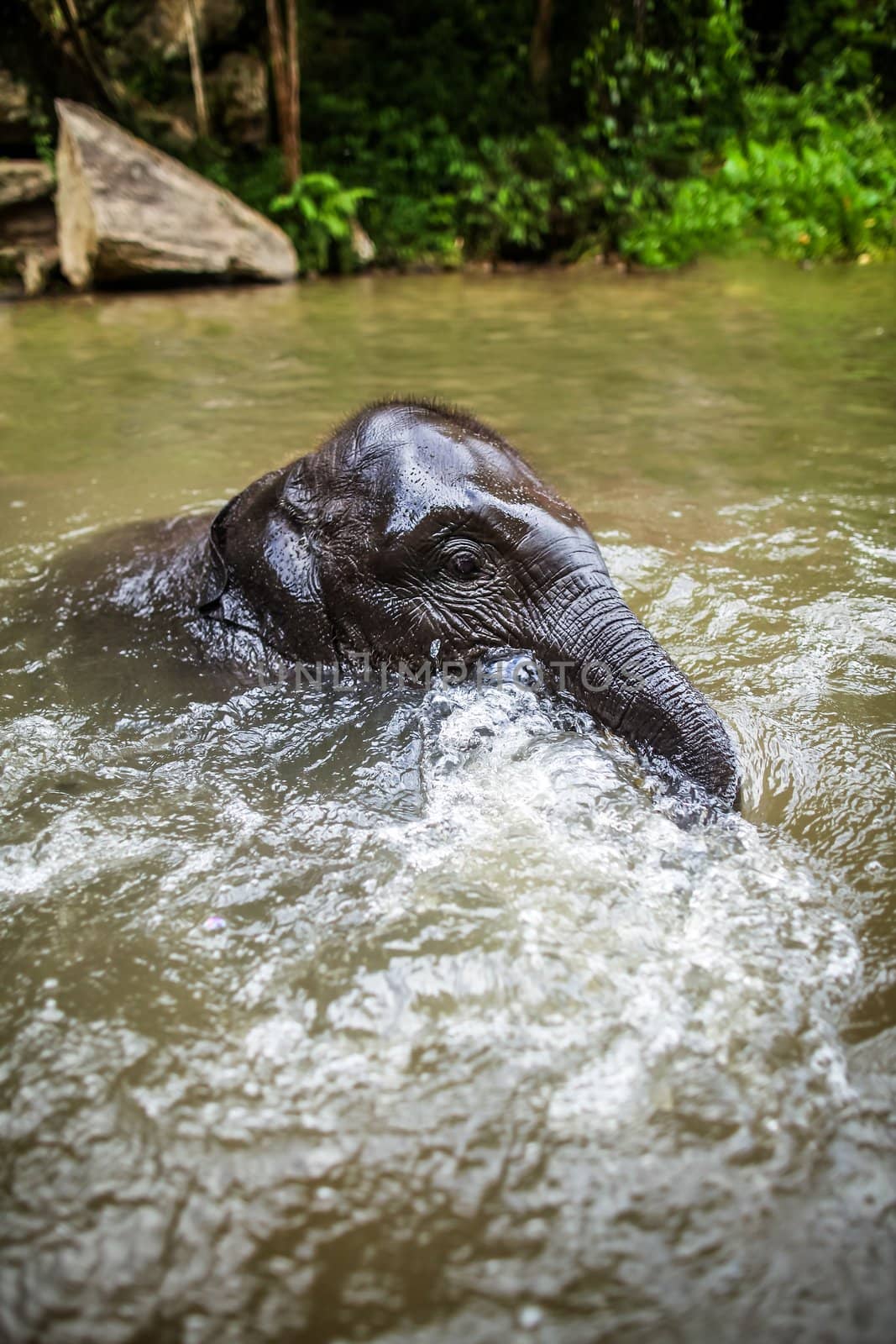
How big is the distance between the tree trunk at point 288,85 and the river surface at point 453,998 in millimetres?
13118

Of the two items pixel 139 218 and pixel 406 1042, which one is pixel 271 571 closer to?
pixel 406 1042

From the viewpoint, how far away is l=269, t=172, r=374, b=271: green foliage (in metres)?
15.2

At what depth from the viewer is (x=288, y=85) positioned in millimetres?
15602

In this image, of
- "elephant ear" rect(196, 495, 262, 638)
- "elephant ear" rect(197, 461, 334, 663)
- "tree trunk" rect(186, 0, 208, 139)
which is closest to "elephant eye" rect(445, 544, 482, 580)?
"elephant ear" rect(197, 461, 334, 663)

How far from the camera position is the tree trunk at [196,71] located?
52.9 ft

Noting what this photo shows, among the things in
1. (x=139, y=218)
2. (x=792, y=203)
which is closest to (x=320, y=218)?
(x=139, y=218)

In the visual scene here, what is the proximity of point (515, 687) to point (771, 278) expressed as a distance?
1164 centimetres

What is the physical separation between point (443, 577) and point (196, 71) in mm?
16277

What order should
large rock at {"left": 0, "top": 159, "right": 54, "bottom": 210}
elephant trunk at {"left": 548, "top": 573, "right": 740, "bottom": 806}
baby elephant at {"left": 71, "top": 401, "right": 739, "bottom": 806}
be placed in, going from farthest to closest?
large rock at {"left": 0, "top": 159, "right": 54, "bottom": 210} < baby elephant at {"left": 71, "top": 401, "right": 739, "bottom": 806} < elephant trunk at {"left": 548, "top": 573, "right": 740, "bottom": 806}

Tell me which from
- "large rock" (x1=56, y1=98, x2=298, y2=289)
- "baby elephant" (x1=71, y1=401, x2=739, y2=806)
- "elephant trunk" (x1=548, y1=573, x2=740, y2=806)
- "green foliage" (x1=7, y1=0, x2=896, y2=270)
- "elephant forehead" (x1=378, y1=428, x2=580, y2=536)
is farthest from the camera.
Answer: "green foliage" (x1=7, y1=0, x2=896, y2=270)

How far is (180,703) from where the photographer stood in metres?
3.97

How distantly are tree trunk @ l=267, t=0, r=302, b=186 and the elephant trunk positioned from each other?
14.9 meters

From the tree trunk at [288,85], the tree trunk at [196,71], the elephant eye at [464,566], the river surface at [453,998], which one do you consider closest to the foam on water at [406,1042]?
the river surface at [453,998]

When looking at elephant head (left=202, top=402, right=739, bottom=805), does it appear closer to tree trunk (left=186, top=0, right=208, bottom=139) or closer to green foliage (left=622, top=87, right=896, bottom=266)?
green foliage (left=622, top=87, right=896, bottom=266)
